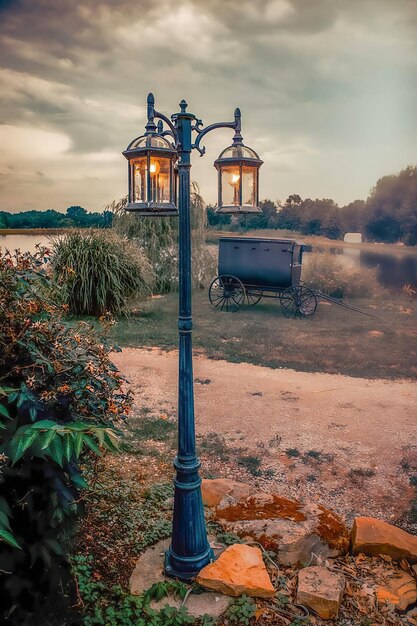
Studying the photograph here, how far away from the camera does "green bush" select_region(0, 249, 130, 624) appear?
2.31 metres

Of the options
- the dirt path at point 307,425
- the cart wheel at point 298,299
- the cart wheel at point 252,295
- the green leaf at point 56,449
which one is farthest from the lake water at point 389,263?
the green leaf at point 56,449

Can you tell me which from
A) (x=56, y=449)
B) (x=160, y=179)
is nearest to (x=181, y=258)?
(x=160, y=179)

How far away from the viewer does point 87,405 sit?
2.70 metres

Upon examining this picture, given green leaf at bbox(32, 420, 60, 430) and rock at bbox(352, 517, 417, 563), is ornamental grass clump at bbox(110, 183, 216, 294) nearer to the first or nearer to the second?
rock at bbox(352, 517, 417, 563)

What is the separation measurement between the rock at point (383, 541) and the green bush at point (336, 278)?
13585 mm

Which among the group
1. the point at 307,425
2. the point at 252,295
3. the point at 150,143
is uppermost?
the point at 150,143

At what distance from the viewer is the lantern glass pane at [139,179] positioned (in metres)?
3.11

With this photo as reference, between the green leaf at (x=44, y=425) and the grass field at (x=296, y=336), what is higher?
the green leaf at (x=44, y=425)

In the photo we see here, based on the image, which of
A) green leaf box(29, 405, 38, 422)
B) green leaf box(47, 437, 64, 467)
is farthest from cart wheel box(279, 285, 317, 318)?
green leaf box(47, 437, 64, 467)

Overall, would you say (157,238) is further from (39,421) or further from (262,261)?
(39,421)

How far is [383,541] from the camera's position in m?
3.33

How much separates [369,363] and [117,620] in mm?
6856

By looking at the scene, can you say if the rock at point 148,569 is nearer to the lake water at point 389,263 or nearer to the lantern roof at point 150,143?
the lantern roof at point 150,143

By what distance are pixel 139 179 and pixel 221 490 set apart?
2408mm
